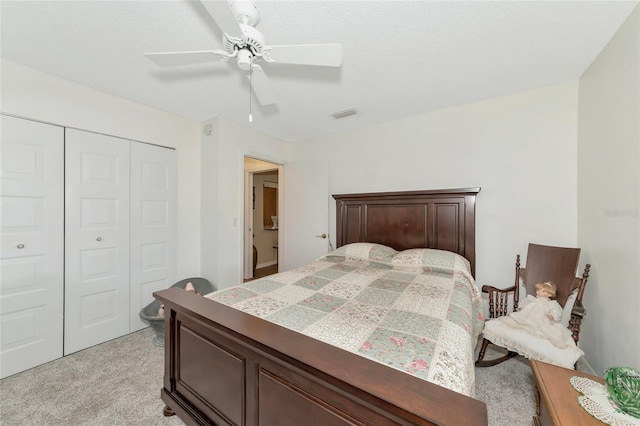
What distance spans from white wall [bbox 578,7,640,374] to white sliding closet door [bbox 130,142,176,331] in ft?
13.1

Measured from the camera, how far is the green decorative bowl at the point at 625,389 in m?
0.96

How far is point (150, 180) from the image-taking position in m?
2.82

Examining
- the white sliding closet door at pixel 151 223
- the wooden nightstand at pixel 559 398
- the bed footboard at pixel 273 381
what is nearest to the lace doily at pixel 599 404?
the wooden nightstand at pixel 559 398

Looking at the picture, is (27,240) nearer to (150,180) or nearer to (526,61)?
(150,180)

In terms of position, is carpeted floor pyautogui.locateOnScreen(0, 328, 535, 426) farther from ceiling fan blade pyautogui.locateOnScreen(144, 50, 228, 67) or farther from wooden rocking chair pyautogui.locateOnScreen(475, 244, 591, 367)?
ceiling fan blade pyautogui.locateOnScreen(144, 50, 228, 67)

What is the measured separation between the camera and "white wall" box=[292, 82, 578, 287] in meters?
2.28

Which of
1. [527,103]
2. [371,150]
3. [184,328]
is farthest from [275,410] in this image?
[527,103]

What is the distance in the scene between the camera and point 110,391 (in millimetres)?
1789

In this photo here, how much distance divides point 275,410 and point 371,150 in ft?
9.83

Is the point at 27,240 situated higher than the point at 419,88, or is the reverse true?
the point at 419,88

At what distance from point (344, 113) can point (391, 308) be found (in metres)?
2.32

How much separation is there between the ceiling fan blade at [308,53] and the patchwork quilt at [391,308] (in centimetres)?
141

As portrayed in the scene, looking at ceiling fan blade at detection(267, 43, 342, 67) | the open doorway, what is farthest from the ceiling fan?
the open doorway

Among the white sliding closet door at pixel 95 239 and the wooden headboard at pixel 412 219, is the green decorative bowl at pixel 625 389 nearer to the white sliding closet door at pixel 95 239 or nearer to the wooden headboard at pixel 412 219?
the wooden headboard at pixel 412 219
